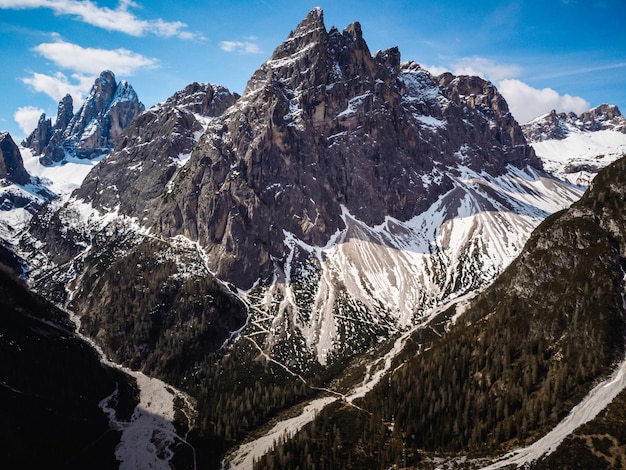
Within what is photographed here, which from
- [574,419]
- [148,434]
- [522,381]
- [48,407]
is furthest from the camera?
[148,434]

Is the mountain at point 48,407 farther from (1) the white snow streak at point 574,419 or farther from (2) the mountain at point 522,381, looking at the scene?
(1) the white snow streak at point 574,419

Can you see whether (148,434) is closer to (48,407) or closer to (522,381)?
(48,407)

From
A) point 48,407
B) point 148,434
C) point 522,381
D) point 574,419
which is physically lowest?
point 148,434

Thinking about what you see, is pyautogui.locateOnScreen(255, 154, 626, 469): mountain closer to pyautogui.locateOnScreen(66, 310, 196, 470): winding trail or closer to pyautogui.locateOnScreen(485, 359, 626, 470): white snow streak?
pyautogui.locateOnScreen(485, 359, 626, 470): white snow streak

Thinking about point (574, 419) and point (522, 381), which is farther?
point (522, 381)

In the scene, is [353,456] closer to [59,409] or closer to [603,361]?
[603,361]

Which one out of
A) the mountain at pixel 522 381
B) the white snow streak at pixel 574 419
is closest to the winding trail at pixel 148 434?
the mountain at pixel 522 381

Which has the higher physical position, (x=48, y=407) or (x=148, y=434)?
(x=48, y=407)

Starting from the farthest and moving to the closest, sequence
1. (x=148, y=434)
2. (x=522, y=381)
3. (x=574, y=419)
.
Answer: (x=148, y=434) < (x=522, y=381) < (x=574, y=419)

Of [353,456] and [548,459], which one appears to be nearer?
[548,459]

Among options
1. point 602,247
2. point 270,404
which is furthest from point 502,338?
point 270,404

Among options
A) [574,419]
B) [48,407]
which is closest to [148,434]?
[48,407]
